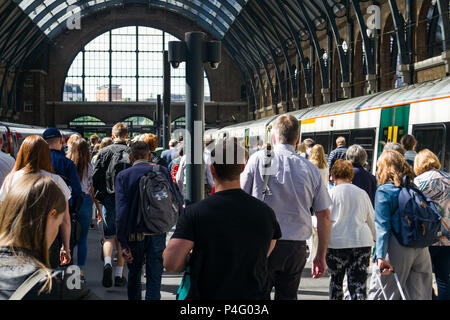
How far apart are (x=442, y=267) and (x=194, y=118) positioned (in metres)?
2.53

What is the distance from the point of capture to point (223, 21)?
42.9 m

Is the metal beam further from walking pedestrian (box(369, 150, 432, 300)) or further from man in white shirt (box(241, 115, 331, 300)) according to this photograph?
man in white shirt (box(241, 115, 331, 300))

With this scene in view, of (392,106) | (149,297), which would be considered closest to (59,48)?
(392,106)

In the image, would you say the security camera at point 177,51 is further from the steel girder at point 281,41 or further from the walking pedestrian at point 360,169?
the steel girder at point 281,41

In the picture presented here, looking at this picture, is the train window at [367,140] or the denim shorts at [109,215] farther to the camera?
the train window at [367,140]

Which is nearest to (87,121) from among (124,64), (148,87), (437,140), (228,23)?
(124,64)

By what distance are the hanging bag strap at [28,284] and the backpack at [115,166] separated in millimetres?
4311

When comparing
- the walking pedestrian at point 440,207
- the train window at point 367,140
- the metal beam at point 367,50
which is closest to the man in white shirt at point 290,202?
the walking pedestrian at point 440,207

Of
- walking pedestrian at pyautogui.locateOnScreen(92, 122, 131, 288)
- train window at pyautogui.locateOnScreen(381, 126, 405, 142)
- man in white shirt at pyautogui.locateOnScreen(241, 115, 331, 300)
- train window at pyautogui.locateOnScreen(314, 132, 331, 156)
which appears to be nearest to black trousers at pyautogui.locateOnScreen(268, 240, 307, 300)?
man in white shirt at pyautogui.locateOnScreen(241, 115, 331, 300)

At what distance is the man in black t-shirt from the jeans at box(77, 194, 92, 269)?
4.01m

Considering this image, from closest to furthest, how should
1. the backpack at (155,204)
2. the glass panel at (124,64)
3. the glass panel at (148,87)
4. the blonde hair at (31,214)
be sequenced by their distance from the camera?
the blonde hair at (31,214), the backpack at (155,204), the glass panel at (124,64), the glass panel at (148,87)

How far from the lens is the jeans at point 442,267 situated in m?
5.13

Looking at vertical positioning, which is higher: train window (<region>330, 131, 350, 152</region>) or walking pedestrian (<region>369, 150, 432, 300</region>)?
Result: train window (<region>330, 131, 350, 152</region>)

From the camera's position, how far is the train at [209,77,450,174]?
1009cm
